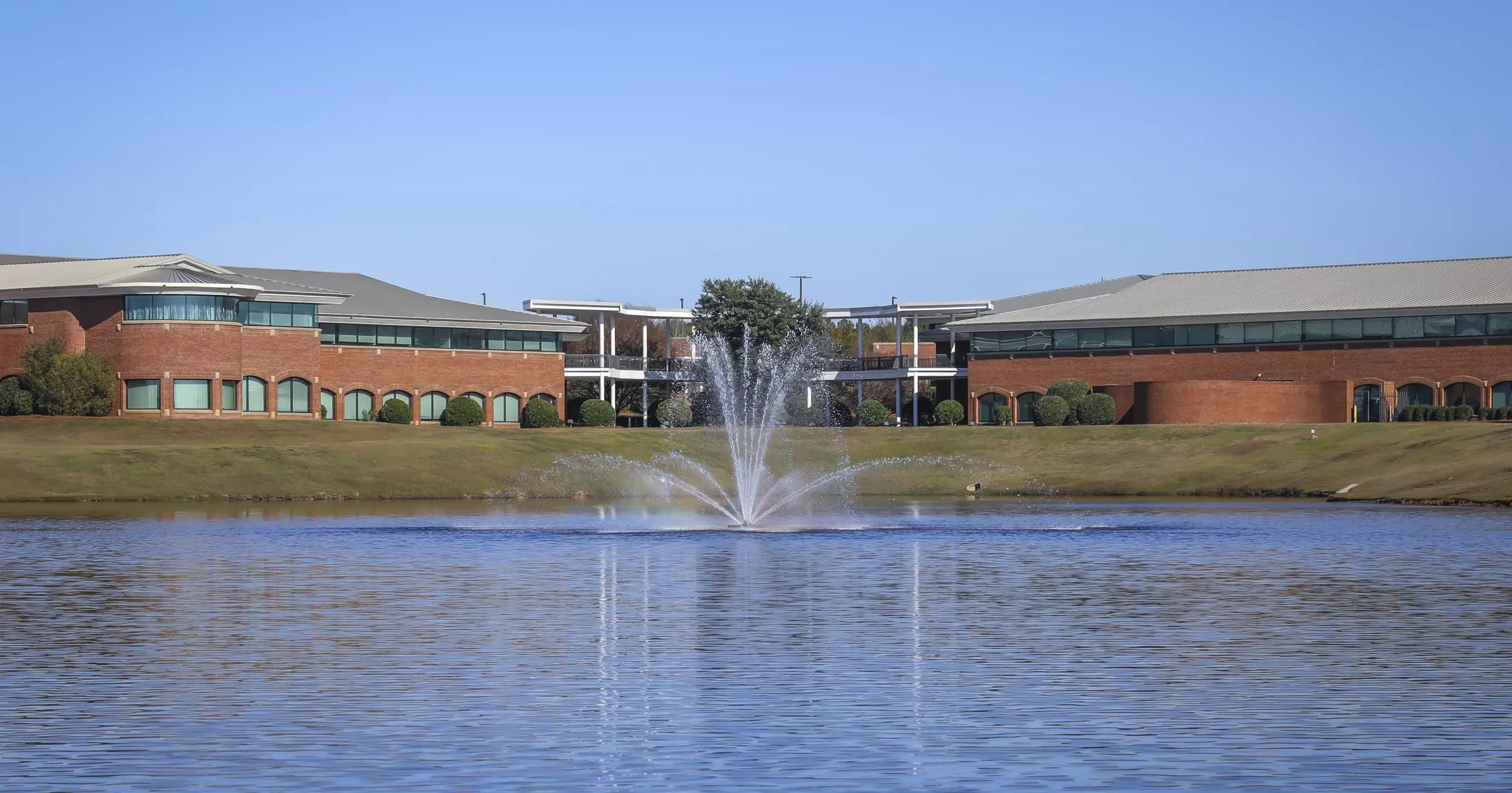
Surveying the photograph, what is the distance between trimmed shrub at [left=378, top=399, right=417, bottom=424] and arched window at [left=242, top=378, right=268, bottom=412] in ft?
24.1

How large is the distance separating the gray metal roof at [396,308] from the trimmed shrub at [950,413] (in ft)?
71.0

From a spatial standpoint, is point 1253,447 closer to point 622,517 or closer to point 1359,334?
point 1359,334

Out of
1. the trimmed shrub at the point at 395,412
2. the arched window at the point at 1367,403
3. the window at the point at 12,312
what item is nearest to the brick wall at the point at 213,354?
the window at the point at 12,312

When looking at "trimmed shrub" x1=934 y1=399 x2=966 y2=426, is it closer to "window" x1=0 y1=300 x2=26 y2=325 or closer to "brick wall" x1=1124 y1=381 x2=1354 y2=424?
"brick wall" x1=1124 y1=381 x2=1354 y2=424

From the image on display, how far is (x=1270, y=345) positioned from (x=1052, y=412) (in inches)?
488

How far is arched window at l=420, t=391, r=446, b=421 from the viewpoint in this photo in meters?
100

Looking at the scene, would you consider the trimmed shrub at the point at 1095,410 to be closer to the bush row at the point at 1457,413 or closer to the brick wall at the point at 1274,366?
the brick wall at the point at 1274,366

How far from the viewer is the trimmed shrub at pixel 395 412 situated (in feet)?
313

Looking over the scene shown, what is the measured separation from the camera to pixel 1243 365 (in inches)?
3789

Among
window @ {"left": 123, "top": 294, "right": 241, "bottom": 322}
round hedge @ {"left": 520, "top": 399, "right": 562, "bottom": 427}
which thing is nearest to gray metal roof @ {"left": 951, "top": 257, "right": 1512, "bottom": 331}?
round hedge @ {"left": 520, "top": 399, "right": 562, "bottom": 427}

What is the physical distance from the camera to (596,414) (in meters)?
99.6

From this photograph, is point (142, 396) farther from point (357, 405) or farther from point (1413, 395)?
point (1413, 395)

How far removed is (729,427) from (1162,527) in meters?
16.0

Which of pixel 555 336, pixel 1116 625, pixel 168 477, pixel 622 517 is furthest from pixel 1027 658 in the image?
pixel 555 336
